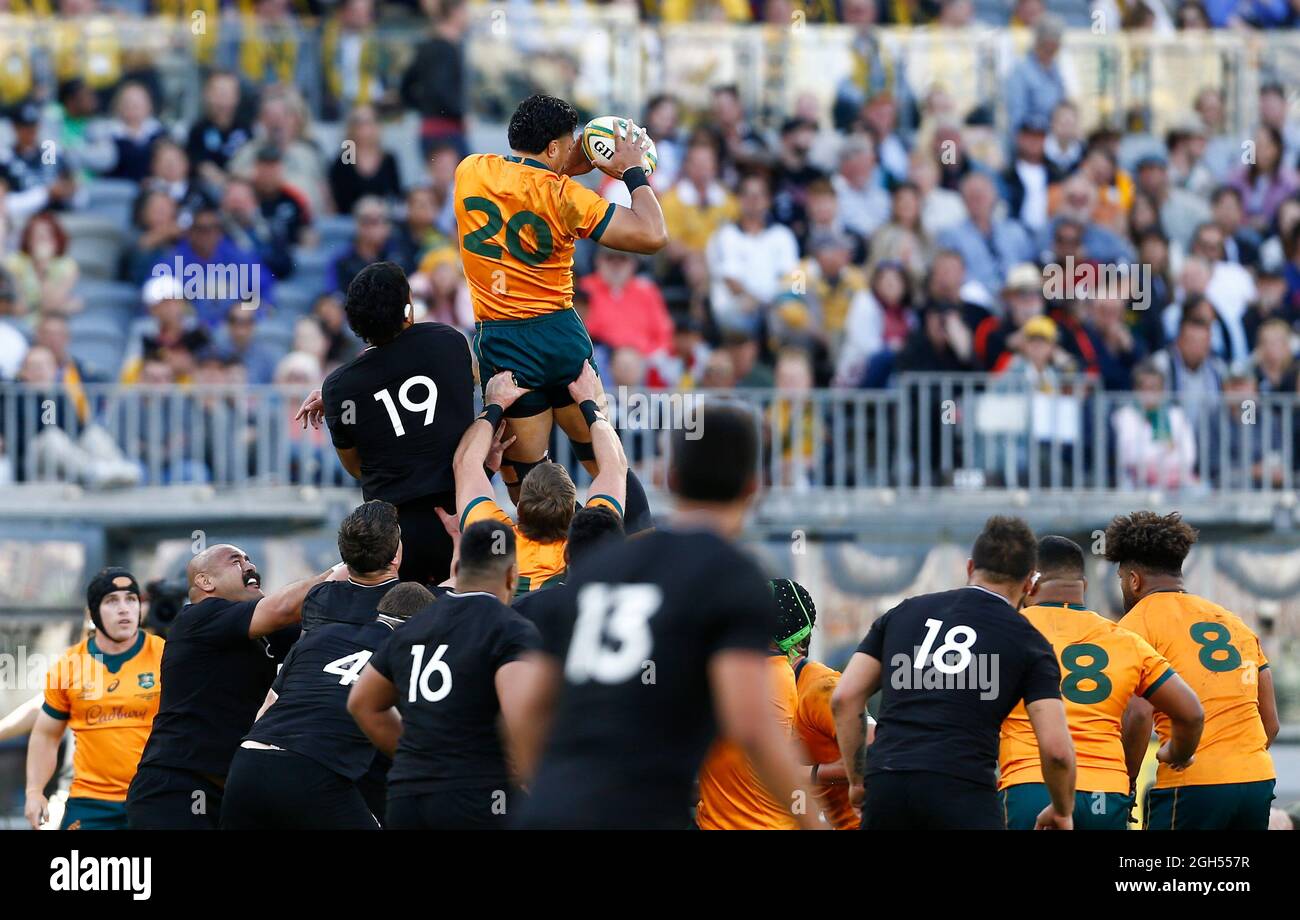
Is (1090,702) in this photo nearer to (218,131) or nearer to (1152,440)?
(1152,440)

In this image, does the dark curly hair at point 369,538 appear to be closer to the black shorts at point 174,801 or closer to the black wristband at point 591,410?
the black shorts at point 174,801

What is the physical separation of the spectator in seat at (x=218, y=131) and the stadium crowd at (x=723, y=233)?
0.09 feet

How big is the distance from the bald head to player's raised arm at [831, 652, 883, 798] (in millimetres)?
2601

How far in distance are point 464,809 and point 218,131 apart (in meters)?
11.5

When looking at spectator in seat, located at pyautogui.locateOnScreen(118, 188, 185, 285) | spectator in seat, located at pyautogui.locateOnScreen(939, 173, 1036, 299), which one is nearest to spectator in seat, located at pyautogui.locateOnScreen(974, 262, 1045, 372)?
spectator in seat, located at pyautogui.locateOnScreen(939, 173, 1036, 299)

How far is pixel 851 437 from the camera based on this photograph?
52.9 ft

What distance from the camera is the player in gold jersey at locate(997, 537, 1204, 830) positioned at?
27.0ft

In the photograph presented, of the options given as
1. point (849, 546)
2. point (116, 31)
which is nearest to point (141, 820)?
point (849, 546)

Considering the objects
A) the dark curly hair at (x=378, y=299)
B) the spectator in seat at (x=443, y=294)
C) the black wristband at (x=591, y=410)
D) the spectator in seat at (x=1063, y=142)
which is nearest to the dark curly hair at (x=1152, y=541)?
the black wristband at (x=591, y=410)

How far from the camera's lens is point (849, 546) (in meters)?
16.0

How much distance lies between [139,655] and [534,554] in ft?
8.36

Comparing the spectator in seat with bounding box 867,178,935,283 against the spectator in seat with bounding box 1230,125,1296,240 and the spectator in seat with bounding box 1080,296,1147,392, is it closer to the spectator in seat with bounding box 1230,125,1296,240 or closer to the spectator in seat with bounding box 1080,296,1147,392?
the spectator in seat with bounding box 1080,296,1147,392
